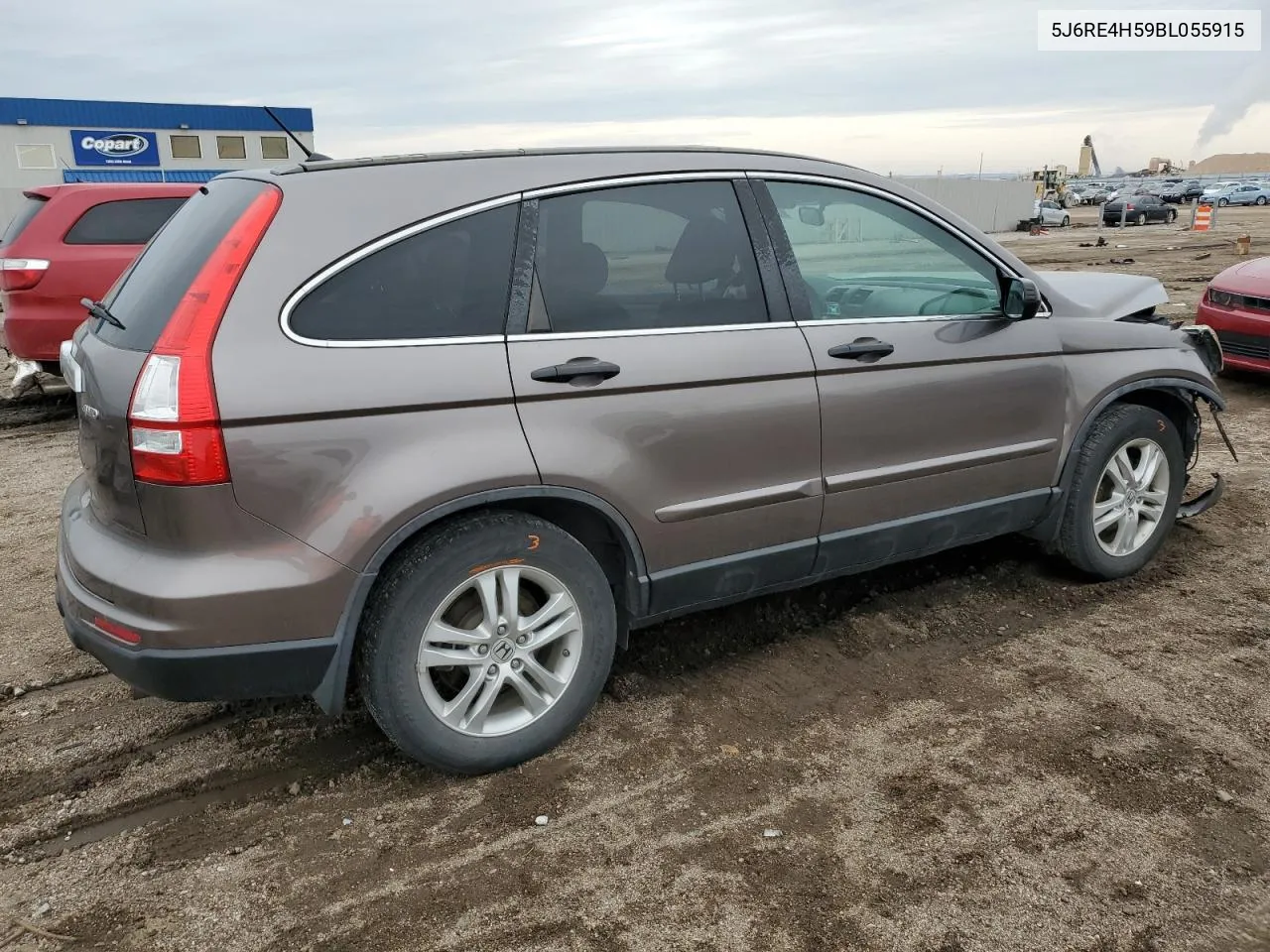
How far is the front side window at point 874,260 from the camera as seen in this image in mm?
3426

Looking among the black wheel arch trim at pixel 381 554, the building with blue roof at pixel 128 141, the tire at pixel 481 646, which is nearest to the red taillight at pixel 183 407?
the black wheel arch trim at pixel 381 554

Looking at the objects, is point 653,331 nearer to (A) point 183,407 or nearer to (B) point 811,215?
(B) point 811,215

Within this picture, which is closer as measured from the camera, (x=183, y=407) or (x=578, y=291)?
(x=183, y=407)

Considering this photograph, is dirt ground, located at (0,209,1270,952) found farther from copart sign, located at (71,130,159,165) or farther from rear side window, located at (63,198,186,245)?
copart sign, located at (71,130,159,165)

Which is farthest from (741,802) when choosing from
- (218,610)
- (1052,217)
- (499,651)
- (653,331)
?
(1052,217)

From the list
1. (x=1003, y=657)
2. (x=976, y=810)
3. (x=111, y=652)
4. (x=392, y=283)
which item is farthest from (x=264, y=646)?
(x=1003, y=657)

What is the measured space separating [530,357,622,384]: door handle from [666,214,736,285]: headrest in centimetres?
42

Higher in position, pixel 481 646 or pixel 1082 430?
pixel 1082 430

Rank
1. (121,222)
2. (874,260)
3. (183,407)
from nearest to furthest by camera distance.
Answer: (183,407)
(874,260)
(121,222)

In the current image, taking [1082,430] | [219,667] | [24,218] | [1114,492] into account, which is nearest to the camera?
[219,667]

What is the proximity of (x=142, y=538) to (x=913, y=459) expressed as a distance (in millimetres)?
2480

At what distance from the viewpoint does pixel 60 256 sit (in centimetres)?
736

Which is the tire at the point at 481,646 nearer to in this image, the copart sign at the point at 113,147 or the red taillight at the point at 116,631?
the red taillight at the point at 116,631

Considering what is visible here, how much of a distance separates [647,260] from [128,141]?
41345mm
